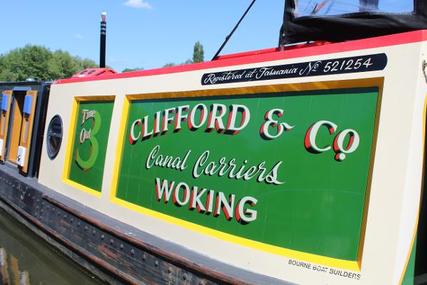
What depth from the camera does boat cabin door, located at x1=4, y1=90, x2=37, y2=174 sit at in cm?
645

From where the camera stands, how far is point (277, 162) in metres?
2.89

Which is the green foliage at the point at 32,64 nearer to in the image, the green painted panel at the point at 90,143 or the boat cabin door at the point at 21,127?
the boat cabin door at the point at 21,127

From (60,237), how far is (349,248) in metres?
3.49

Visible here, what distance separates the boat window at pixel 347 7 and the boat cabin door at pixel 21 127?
4284 millimetres

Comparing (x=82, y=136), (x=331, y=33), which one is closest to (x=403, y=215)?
(x=331, y=33)

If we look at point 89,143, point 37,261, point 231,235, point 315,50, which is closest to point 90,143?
point 89,143

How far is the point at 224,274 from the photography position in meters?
2.92

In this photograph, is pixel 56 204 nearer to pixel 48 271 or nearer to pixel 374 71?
Answer: pixel 48 271

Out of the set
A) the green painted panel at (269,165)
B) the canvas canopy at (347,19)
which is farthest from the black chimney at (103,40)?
the canvas canopy at (347,19)

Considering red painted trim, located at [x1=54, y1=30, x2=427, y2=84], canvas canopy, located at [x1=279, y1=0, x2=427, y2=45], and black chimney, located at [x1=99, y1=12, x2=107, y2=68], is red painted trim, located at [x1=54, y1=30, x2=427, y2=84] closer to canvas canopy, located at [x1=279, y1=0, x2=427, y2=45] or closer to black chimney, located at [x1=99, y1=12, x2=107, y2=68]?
canvas canopy, located at [x1=279, y1=0, x2=427, y2=45]

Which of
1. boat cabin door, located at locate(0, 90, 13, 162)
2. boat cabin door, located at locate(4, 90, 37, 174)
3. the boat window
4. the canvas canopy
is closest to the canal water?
boat cabin door, located at locate(4, 90, 37, 174)

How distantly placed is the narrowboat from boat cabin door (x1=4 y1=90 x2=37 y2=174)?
1.95m

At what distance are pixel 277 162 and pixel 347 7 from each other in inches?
39.7

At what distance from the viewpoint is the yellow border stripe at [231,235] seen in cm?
247
